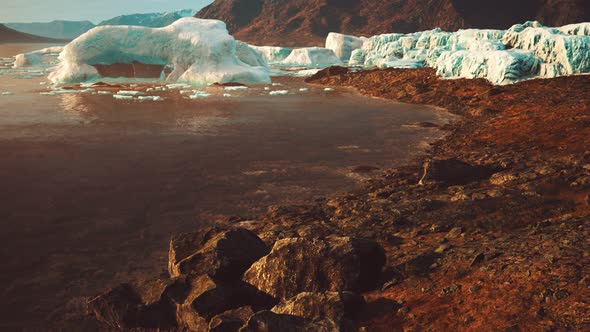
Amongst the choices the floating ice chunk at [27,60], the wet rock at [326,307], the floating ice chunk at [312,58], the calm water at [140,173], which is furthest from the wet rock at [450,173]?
the floating ice chunk at [27,60]

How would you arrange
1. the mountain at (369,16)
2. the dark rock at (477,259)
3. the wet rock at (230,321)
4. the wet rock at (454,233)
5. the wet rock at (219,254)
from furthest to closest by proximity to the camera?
1. the mountain at (369,16)
2. the wet rock at (454,233)
3. the wet rock at (219,254)
4. the dark rock at (477,259)
5. the wet rock at (230,321)

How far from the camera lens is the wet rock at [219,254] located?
4.89 meters

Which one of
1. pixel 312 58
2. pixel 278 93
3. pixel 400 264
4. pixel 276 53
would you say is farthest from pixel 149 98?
pixel 276 53

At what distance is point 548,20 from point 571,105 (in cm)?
9496

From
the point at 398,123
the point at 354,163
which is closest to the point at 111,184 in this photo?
the point at 354,163

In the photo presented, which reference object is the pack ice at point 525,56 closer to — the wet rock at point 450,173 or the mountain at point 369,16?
the wet rock at point 450,173

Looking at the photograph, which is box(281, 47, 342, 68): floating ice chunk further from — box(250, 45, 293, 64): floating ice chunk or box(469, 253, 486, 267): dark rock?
box(469, 253, 486, 267): dark rock

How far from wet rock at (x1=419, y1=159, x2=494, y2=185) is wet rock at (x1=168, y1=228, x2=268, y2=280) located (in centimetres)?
434

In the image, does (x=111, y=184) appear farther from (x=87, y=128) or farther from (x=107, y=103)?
(x=107, y=103)

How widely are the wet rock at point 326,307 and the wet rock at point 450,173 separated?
15.7ft

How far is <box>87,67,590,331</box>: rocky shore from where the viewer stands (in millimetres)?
3801

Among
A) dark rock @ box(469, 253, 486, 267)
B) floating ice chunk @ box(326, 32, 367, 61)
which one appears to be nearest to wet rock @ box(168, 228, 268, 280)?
dark rock @ box(469, 253, 486, 267)

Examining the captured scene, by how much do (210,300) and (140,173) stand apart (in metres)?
6.34

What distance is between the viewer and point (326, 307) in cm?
392
